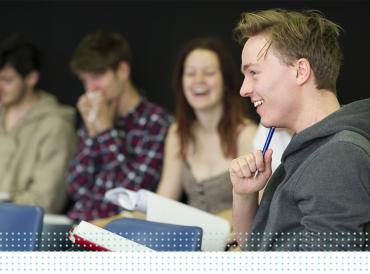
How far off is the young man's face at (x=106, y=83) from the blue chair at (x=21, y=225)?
1141mm

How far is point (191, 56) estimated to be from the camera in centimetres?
280

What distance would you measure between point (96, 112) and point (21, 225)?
3.74 feet

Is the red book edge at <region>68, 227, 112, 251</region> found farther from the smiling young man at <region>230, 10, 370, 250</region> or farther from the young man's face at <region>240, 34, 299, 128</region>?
the young man's face at <region>240, 34, 299, 128</region>

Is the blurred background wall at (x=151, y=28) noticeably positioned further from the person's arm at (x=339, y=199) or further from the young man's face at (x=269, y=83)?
the person's arm at (x=339, y=199)

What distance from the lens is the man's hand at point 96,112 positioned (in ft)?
9.82

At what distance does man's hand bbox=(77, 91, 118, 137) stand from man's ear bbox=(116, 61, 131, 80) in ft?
0.42

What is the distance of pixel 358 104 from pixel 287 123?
17 cm

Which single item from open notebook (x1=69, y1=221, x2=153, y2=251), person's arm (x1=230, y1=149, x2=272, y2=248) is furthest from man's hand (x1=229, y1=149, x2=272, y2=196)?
open notebook (x1=69, y1=221, x2=153, y2=251)

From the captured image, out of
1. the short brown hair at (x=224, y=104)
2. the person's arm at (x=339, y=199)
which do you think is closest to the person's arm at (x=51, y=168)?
the short brown hair at (x=224, y=104)

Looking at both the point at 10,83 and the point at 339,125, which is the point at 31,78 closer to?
the point at 10,83

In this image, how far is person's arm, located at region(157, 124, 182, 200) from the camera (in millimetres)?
2830

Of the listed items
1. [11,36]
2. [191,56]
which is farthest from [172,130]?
[11,36]
